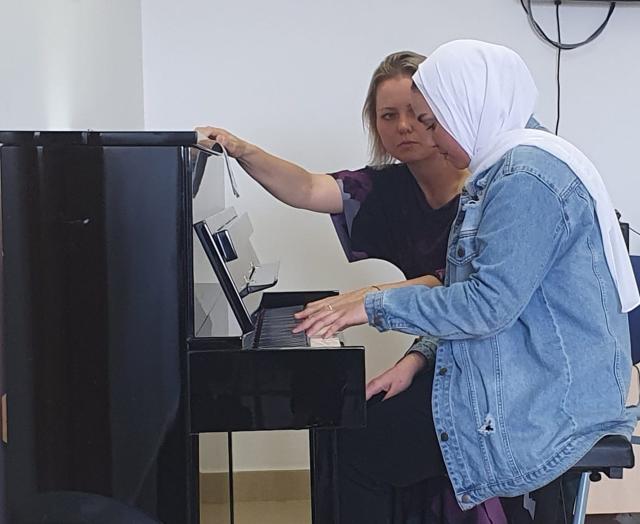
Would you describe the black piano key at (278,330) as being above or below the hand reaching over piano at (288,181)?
below

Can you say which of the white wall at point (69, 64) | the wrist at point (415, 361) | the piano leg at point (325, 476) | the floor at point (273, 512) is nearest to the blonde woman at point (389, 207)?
the wrist at point (415, 361)

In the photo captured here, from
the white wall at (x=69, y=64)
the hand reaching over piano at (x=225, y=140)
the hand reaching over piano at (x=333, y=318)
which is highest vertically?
the white wall at (x=69, y=64)

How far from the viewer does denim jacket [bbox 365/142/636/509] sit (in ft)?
4.20

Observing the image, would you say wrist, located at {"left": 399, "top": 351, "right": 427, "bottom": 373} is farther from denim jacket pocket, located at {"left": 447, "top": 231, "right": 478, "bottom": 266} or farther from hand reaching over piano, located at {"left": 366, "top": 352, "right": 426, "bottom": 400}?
denim jacket pocket, located at {"left": 447, "top": 231, "right": 478, "bottom": 266}

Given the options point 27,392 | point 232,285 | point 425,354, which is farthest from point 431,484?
point 27,392

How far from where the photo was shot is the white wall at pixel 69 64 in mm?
1376

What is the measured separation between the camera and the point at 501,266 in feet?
4.20

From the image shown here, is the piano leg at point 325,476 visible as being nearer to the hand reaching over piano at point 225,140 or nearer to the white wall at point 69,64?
the hand reaching over piano at point 225,140

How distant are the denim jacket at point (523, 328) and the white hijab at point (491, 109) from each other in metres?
0.03

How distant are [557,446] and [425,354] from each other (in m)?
0.38

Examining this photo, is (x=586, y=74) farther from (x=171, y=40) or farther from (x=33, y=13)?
(x=33, y=13)

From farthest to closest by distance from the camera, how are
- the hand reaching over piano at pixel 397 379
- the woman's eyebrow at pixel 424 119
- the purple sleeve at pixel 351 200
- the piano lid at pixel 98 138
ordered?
1. the purple sleeve at pixel 351 200
2. the woman's eyebrow at pixel 424 119
3. the hand reaching over piano at pixel 397 379
4. the piano lid at pixel 98 138

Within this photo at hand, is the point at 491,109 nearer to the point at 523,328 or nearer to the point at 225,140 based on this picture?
the point at 523,328

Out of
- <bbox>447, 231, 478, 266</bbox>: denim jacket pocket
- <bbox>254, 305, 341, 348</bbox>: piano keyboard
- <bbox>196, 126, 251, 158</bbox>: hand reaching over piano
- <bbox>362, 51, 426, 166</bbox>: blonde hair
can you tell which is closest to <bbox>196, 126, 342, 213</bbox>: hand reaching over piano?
<bbox>196, 126, 251, 158</bbox>: hand reaching over piano
